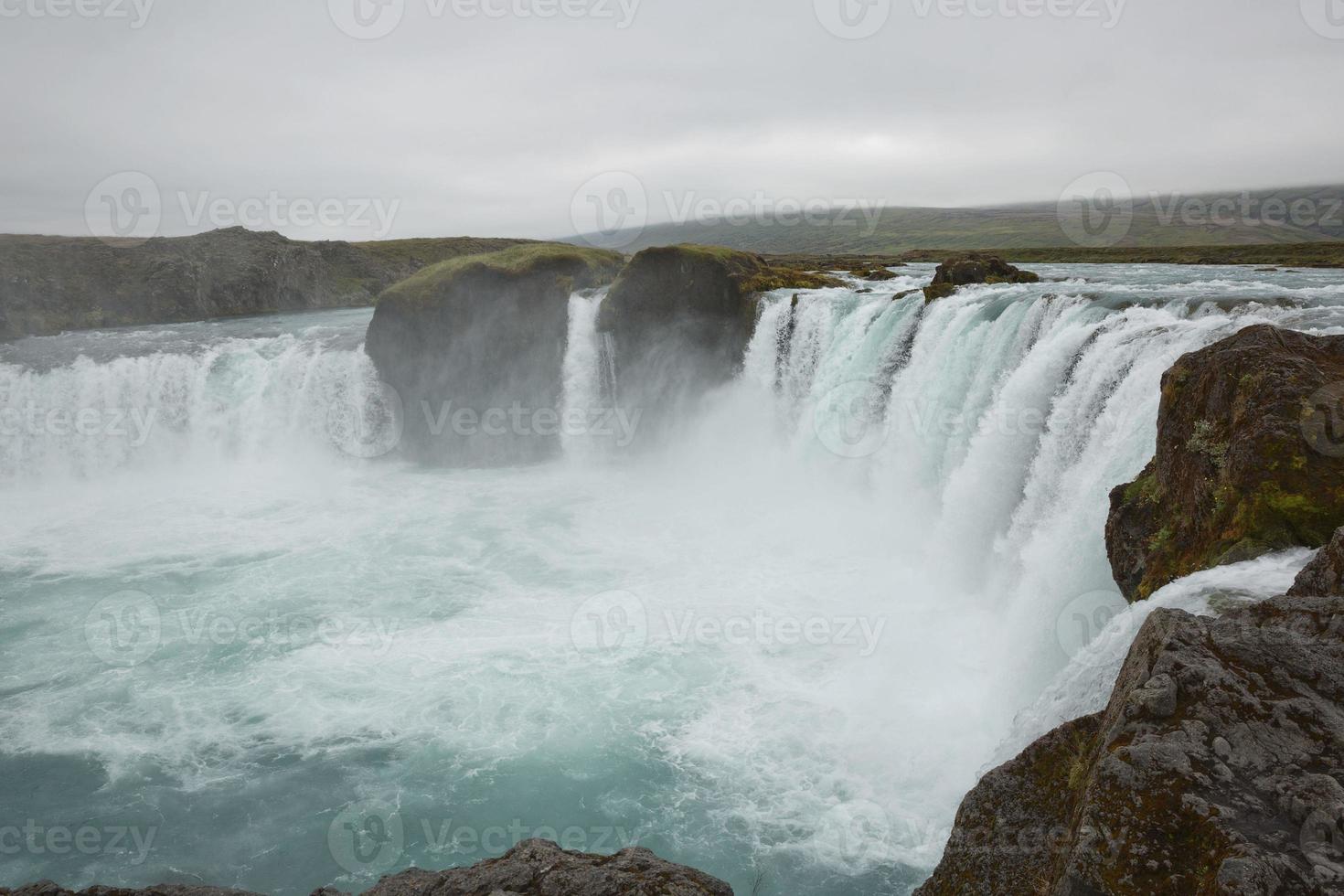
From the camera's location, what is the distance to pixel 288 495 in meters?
29.8

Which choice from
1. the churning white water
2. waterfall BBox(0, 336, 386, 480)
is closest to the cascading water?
waterfall BBox(0, 336, 386, 480)

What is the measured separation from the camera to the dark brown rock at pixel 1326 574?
6.13 m

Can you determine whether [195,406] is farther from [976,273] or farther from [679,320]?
[976,273]

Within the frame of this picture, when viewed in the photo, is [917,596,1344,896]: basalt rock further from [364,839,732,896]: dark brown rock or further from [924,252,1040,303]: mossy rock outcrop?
[924,252,1040,303]: mossy rock outcrop

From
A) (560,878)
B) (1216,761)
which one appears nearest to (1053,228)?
(1216,761)

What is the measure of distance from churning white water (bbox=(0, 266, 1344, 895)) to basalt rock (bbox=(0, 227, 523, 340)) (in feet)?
108

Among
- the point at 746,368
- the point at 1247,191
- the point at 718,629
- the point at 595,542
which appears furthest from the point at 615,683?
the point at 1247,191

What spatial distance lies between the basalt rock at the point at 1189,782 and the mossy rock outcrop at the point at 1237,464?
303 cm

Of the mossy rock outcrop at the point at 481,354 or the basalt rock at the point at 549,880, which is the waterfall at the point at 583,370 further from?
the basalt rock at the point at 549,880

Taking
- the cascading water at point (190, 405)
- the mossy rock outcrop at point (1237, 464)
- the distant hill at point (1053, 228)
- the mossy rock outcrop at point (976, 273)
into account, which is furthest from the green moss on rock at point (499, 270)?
the distant hill at point (1053, 228)

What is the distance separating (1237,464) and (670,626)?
11901mm

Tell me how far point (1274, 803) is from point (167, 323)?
6635 centimetres

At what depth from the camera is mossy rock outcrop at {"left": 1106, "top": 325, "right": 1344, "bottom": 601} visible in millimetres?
8383

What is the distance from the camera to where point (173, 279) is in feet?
189
